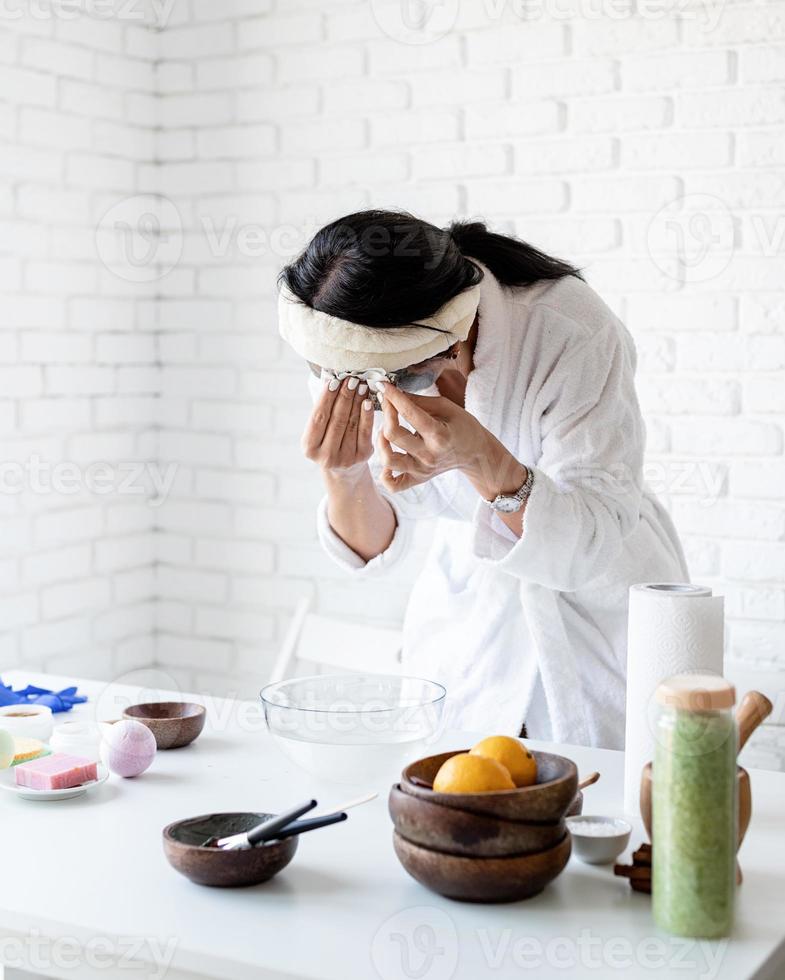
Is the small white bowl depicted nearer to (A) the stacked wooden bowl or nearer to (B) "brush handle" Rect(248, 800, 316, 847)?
(A) the stacked wooden bowl

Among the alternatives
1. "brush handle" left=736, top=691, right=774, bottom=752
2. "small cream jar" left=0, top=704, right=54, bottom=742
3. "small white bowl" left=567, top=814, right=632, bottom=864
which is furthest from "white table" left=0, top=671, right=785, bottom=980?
"small cream jar" left=0, top=704, right=54, bottom=742

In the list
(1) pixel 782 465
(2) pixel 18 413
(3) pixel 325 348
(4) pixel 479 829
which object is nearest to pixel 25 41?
(2) pixel 18 413

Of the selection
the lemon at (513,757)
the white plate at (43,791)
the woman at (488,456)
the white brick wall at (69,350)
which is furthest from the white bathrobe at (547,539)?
the white brick wall at (69,350)

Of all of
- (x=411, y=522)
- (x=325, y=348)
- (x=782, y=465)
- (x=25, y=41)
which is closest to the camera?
(x=325, y=348)

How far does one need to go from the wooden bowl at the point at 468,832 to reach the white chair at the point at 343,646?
1329 mm

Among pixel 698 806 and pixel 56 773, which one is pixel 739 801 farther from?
Result: pixel 56 773

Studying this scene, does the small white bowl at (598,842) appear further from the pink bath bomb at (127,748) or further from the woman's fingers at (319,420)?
the woman's fingers at (319,420)

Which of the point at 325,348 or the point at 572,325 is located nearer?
the point at 325,348

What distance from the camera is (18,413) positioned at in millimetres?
2625

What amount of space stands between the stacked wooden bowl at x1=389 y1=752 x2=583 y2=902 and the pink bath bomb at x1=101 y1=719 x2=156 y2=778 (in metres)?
0.44

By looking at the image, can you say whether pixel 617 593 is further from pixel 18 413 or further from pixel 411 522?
pixel 18 413

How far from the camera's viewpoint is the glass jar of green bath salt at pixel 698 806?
3.20 ft

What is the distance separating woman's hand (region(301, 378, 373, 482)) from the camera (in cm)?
156

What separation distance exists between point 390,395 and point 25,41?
5.09 feet
